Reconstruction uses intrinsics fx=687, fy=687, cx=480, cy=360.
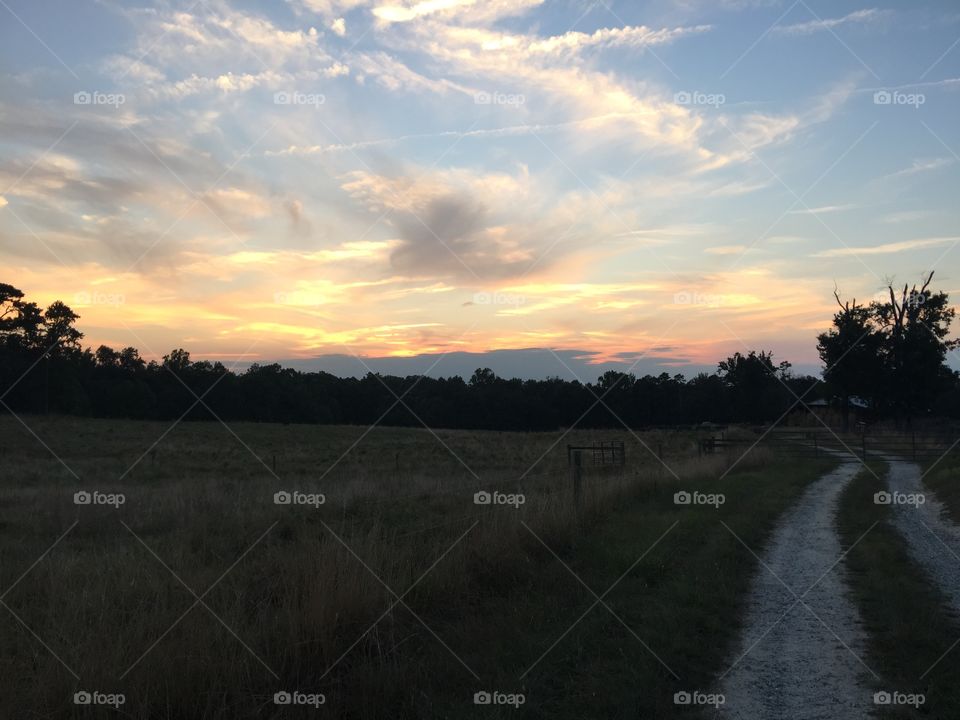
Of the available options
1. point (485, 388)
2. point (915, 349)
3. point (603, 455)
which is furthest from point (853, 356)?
point (485, 388)

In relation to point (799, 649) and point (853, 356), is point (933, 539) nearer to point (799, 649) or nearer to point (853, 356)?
point (799, 649)

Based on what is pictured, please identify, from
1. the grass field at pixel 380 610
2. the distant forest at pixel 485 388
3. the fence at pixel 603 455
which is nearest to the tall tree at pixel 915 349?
the distant forest at pixel 485 388

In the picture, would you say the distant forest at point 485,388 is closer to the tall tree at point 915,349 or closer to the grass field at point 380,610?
the tall tree at point 915,349

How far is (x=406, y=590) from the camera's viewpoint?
6.88 metres

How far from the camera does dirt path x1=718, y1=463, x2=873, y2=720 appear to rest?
515cm

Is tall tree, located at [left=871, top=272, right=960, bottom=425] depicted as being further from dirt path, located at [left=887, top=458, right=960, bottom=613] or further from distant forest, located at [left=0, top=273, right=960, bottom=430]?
dirt path, located at [left=887, top=458, right=960, bottom=613]

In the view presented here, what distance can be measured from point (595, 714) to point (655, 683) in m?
0.72

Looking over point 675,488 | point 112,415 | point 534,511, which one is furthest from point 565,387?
point 534,511

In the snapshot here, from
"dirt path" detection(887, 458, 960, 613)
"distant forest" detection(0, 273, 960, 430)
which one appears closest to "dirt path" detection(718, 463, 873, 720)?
"dirt path" detection(887, 458, 960, 613)

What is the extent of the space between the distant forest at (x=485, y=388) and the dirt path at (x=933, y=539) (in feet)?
136

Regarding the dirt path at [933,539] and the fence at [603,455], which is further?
the fence at [603,455]

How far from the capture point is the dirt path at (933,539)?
886 centimetres

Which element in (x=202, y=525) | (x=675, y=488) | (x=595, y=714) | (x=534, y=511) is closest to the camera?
(x=595, y=714)

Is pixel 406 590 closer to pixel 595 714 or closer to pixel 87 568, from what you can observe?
pixel 595 714
